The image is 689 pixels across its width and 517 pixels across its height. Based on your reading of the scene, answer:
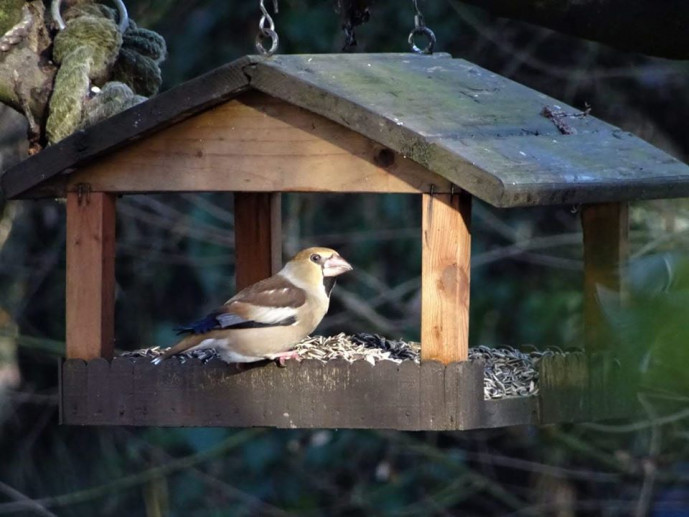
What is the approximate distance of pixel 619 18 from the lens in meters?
4.14

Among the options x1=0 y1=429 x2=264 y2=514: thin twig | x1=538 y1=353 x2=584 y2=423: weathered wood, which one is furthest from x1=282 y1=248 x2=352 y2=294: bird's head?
x1=0 y1=429 x2=264 y2=514: thin twig

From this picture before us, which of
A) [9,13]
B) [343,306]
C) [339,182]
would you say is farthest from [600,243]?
[343,306]

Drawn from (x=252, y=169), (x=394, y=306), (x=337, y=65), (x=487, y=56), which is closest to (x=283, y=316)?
(x=252, y=169)

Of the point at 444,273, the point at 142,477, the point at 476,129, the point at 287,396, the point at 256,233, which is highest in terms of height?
the point at 476,129

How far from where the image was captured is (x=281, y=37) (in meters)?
7.50

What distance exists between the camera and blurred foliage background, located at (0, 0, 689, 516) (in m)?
7.29

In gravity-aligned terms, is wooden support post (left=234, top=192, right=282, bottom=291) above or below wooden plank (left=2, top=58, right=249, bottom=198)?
below

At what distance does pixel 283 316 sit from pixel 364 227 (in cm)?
427

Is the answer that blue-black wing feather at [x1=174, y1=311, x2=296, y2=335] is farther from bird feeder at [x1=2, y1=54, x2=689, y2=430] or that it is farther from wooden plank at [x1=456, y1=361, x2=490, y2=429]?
wooden plank at [x1=456, y1=361, x2=490, y2=429]

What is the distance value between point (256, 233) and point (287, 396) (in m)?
0.94

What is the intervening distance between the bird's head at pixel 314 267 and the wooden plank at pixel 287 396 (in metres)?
0.41

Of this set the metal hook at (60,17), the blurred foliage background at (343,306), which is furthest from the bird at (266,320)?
the blurred foliage background at (343,306)

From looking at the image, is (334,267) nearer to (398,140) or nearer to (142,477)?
(398,140)

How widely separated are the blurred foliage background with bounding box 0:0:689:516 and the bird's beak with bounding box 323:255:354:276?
3291 millimetres
